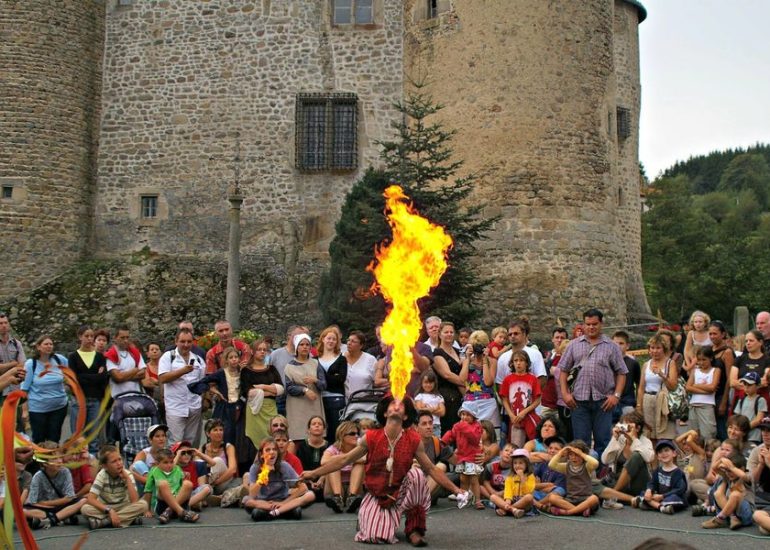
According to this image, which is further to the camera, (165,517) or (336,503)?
(336,503)

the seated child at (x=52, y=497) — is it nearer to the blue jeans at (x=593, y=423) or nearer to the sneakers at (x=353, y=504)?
the sneakers at (x=353, y=504)

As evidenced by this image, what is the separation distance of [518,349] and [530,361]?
181mm

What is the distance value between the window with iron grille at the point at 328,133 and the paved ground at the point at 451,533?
51.2 feet

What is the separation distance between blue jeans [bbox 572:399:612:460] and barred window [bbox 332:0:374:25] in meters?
15.3

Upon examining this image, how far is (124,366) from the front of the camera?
1155cm

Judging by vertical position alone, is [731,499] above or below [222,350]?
below

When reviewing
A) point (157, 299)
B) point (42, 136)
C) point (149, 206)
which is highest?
Result: point (42, 136)

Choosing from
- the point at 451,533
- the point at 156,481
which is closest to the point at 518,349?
the point at 451,533

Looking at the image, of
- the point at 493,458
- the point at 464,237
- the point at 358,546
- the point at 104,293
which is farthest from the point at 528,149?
the point at 358,546

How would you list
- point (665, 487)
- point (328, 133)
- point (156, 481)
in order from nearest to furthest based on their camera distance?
point (156, 481), point (665, 487), point (328, 133)

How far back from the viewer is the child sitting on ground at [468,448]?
32.3 feet

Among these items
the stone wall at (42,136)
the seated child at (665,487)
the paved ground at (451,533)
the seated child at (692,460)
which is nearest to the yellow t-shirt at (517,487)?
the paved ground at (451,533)

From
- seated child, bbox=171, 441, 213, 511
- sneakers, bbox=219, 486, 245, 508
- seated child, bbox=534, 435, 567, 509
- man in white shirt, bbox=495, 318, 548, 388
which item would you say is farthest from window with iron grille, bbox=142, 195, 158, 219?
seated child, bbox=534, 435, 567, 509

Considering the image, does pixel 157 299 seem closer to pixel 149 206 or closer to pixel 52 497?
pixel 149 206
